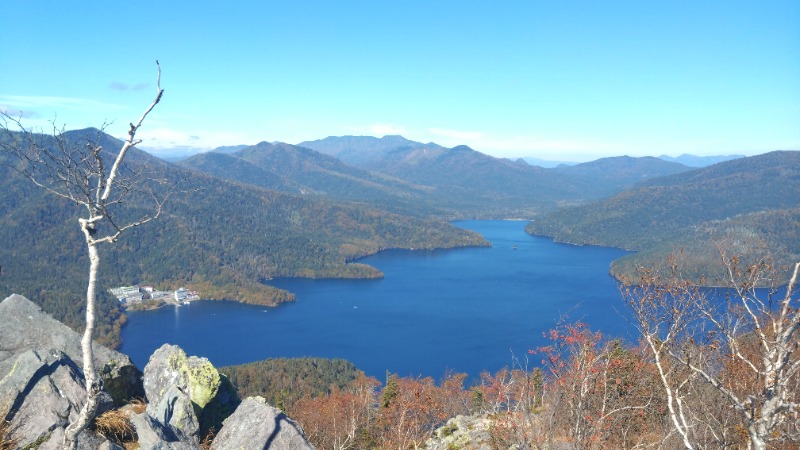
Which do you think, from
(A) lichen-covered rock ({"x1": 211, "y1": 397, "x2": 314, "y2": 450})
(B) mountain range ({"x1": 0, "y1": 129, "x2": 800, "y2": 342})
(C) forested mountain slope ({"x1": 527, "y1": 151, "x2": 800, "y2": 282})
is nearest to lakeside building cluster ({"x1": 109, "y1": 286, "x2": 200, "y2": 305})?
(B) mountain range ({"x1": 0, "y1": 129, "x2": 800, "y2": 342})

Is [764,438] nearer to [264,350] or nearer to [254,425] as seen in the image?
[254,425]

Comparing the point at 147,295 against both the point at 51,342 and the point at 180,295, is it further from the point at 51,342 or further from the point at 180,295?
the point at 51,342

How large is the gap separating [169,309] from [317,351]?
37.2 m

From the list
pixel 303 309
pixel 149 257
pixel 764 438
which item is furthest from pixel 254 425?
pixel 149 257

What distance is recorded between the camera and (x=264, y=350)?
60.7 meters

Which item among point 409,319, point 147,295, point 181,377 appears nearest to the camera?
point 181,377

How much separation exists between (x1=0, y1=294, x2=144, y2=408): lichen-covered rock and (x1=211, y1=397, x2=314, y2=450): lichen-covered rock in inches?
98.0

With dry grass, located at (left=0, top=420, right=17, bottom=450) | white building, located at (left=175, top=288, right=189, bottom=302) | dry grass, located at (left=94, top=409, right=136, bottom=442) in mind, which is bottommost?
white building, located at (left=175, top=288, right=189, bottom=302)

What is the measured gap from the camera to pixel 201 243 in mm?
122875

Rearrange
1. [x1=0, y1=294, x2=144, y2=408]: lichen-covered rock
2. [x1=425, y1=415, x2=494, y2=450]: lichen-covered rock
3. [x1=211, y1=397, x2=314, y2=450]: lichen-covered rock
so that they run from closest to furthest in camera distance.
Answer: [x1=211, y1=397, x2=314, y2=450]: lichen-covered rock
[x1=0, y1=294, x2=144, y2=408]: lichen-covered rock
[x1=425, y1=415, x2=494, y2=450]: lichen-covered rock

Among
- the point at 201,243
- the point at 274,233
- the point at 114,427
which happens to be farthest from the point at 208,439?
the point at 274,233

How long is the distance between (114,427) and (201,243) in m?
124

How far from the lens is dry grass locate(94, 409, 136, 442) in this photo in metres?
6.65

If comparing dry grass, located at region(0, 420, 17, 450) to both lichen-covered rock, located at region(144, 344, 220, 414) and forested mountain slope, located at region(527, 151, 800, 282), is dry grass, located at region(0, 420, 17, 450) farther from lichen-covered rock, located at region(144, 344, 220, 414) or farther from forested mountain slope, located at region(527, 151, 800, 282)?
forested mountain slope, located at region(527, 151, 800, 282)
